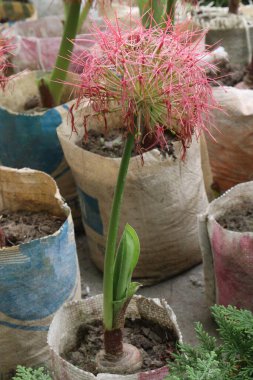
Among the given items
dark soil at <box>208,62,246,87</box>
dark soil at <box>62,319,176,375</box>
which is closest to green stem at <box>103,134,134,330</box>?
dark soil at <box>62,319,176,375</box>

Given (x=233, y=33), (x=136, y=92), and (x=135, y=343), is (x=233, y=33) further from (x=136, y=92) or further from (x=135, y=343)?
(x=136, y=92)

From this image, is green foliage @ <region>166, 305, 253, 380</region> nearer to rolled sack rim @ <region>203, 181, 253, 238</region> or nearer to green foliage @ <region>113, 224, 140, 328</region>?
green foliage @ <region>113, 224, 140, 328</region>

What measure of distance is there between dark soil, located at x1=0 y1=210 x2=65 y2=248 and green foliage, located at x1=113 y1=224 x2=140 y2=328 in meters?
0.39

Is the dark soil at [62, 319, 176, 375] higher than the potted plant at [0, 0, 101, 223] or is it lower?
lower

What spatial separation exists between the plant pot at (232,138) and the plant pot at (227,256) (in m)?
0.31

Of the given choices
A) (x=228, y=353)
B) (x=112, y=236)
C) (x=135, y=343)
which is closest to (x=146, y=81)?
(x=112, y=236)

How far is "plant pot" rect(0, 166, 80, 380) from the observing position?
1.54 m

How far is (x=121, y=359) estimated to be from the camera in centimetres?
139

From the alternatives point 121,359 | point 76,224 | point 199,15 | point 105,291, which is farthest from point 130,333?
point 199,15

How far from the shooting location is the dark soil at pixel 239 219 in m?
1.77

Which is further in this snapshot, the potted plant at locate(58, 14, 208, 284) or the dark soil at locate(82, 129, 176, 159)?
the dark soil at locate(82, 129, 176, 159)

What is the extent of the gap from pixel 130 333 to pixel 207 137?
0.97 meters

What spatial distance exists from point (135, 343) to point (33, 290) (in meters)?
0.28

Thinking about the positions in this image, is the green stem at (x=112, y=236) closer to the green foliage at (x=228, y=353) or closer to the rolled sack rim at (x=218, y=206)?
the green foliage at (x=228, y=353)
